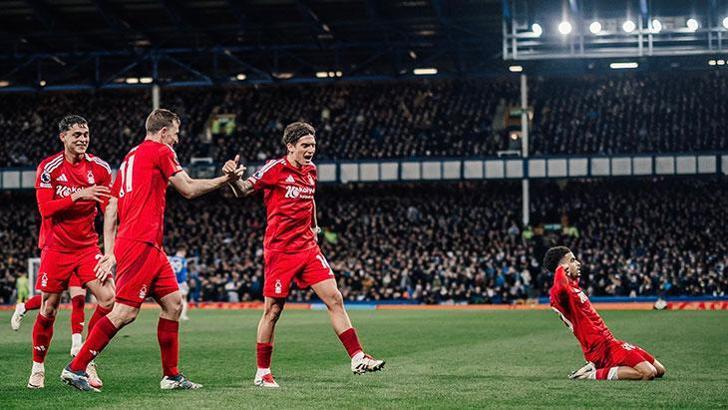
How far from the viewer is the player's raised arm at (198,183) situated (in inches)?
374

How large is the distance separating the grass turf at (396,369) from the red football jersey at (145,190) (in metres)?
1.43

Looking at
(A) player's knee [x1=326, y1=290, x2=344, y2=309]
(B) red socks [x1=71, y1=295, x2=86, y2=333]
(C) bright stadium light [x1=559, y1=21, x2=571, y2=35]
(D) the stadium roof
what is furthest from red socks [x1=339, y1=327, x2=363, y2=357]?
(D) the stadium roof

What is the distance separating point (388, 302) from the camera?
40.2 m

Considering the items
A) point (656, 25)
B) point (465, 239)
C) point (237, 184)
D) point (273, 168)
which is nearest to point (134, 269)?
point (237, 184)

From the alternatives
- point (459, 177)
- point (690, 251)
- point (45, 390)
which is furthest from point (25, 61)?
point (45, 390)

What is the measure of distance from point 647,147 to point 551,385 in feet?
124

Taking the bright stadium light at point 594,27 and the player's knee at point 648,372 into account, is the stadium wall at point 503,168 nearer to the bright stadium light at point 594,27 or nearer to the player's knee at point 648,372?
the bright stadium light at point 594,27

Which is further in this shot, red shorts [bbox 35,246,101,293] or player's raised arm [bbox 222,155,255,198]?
red shorts [bbox 35,246,101,293]

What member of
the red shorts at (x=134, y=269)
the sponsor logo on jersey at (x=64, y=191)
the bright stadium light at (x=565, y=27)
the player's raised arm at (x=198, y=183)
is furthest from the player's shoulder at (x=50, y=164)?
the bright stadium light at (x=565, y=27)

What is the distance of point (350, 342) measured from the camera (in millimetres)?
10430

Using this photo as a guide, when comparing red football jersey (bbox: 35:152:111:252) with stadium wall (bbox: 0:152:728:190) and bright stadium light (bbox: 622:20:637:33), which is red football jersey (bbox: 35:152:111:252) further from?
A: stadium wall (bbox: 0:152:728:190)

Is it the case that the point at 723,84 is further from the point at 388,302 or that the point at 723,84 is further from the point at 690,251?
the point at 388,302

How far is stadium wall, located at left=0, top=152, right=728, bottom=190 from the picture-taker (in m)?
45.8

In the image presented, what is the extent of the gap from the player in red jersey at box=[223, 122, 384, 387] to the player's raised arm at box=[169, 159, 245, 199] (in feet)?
2.67
